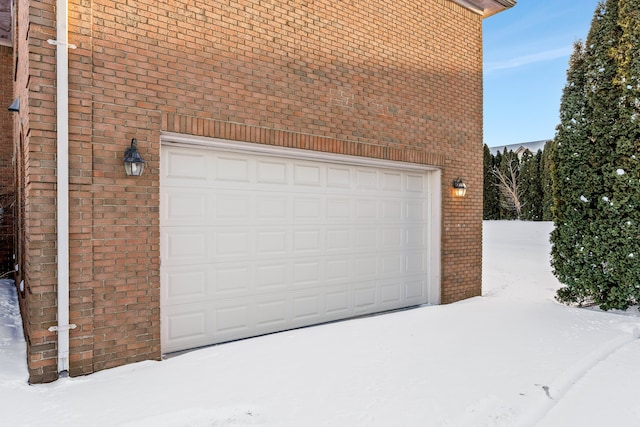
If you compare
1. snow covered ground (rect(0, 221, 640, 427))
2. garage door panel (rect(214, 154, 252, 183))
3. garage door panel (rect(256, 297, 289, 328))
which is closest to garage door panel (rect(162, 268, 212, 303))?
snow covered ground (rect(0, 221, 640, 427))

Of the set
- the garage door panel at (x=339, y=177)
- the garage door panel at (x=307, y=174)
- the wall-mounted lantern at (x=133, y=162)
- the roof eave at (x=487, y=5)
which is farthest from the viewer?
the roof eave at (x=487, y=5)

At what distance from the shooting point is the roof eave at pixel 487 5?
668 centimetres

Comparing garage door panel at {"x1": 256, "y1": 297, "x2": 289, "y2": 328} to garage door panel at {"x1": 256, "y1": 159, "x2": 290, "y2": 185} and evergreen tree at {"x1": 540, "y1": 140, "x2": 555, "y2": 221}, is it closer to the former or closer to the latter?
garage door panel at {"x1": 256, "y1": 159, "x2": 290, "y2": 185}

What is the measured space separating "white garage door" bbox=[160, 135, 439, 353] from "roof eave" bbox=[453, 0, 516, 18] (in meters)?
3.10

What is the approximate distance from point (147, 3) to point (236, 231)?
245 centimetres

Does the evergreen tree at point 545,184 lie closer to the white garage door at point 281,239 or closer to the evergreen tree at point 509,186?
the evergreen tree at point 509,186

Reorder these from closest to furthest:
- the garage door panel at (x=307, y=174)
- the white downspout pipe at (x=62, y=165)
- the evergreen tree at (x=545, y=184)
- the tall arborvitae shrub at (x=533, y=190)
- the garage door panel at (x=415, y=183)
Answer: the white downspout pipe at (x=62, y=165) → the garage door panel at (x=307, y=174) → the garage door panel at (x=415, y=183) → the evergreen tree at (x=545, y=184) → the tall arborvitae shrub at (x=533, y=190)

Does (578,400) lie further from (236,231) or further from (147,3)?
(147,3)

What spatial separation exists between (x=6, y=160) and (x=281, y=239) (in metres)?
6.92

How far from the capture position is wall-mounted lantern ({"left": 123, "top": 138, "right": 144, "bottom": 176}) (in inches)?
140

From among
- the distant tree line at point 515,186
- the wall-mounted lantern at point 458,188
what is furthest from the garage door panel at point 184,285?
the distant tree line at point 515,186

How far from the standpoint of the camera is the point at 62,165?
3.34 metres

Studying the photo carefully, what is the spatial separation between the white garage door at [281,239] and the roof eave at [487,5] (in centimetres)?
310

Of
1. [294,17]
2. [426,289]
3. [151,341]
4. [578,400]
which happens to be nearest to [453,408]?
[578,400]
